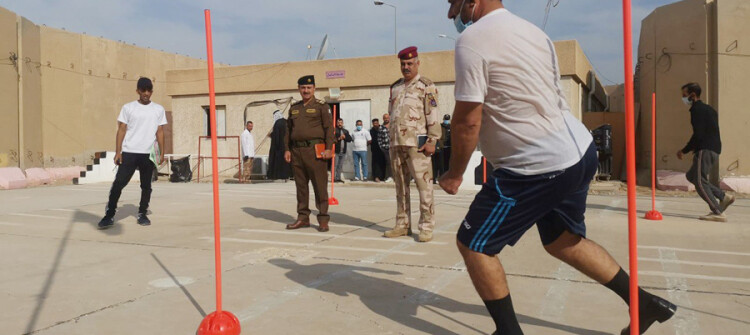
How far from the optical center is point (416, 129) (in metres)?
5.71

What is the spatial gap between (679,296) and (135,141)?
576 cm

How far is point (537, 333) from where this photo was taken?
9.61 feet

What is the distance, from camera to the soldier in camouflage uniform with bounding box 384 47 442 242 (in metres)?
5.69

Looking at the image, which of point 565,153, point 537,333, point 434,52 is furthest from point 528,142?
point 434,52

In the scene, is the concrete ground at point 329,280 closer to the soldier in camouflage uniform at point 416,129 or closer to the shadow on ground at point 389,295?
the shadow on ground at point 389,295

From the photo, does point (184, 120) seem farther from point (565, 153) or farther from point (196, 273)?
point (565, 153)

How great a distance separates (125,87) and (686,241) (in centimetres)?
2386

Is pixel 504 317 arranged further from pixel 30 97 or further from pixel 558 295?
pixel 30 97

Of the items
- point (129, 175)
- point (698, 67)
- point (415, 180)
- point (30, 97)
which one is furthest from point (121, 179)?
point (30, 97)

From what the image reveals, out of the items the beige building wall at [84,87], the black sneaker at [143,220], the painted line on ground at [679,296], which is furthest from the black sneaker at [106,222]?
the beige building wall at [84,87]

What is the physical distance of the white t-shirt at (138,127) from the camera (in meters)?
6.75

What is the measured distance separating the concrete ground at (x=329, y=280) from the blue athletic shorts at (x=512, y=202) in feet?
2.31

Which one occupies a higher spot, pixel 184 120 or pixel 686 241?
pixel 184 120

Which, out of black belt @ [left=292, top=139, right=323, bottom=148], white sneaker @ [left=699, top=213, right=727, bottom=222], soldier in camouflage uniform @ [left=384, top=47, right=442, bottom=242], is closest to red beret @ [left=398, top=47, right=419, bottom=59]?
soldier in camouflage uniform @ [left=384, top=47, right=442, bottom=242]
